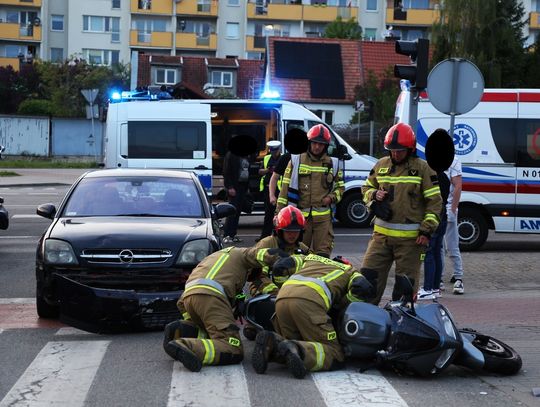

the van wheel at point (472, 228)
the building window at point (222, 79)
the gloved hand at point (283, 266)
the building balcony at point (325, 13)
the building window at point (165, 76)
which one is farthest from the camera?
the building balcony at point (325, 13)

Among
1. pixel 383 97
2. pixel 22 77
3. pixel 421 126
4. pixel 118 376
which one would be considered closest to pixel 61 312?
pixel 118 376

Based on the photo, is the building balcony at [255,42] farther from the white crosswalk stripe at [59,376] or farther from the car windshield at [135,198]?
the white crosswalk stripe at [59,376]

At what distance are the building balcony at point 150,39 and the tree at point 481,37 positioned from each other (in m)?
32.6

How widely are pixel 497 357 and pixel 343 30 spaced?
6324 centimetres

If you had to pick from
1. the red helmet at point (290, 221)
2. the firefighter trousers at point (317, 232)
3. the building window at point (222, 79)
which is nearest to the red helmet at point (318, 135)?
the firefighter trousers at point (317, 232)

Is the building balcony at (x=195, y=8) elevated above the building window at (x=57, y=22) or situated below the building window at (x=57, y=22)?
above

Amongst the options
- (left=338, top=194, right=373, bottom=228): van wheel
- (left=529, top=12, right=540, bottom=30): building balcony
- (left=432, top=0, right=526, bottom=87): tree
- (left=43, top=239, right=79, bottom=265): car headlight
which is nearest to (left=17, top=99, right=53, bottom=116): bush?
(left=432, top=0, right=526, bottom=87): tree

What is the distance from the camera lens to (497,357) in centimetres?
698

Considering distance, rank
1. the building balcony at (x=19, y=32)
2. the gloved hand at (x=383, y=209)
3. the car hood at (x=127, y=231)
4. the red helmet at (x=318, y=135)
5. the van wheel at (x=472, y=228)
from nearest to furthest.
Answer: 1. the car hood at (x=127, y=231)
2. the gloved hand at (x=383, y=209)
3. the red helmet at (x=318, y=135)
4. the van wheel at (x=472, y=228)
5. the building balcony at (x=19, y=32)

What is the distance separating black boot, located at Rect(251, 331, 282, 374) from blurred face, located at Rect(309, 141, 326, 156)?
3.50m

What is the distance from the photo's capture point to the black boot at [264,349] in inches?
265

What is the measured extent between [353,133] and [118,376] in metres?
34.2

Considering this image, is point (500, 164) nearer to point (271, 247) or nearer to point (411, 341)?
point (271, 247)

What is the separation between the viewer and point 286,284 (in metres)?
7.07
